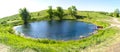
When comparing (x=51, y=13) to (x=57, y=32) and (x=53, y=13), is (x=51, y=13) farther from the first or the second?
(x=57, y=32)

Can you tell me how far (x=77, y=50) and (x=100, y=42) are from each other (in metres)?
9.54

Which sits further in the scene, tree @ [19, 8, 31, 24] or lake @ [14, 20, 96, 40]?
tree @ [19, 8, 31, 24]

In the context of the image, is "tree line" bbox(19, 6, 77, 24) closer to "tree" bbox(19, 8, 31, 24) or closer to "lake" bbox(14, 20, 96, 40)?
"tree" bbox(19, 8, 31, 24)

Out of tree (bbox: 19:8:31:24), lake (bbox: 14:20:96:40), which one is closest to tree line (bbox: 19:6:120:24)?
tree (bbox: 19:8:31:24)

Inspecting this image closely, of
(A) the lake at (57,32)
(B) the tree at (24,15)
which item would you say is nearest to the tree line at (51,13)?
(B) the tree at (24,15)

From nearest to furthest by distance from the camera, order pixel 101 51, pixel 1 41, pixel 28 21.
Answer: pixel 101 51
pixel 1 41
pixel 28 21

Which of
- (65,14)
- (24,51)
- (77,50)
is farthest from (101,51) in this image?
(65,14)

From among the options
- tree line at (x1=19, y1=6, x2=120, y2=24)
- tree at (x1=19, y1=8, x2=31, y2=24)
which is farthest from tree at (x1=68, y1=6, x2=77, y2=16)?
tree at (x1=19, y1=8, x2=31, y2=24)

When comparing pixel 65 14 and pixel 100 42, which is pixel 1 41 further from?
pixel 65 14

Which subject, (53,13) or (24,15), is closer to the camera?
(24,15)

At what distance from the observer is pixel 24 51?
128 ft

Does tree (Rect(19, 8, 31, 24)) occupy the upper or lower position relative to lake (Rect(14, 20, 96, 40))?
upper

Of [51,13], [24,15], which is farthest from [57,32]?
[51,13]

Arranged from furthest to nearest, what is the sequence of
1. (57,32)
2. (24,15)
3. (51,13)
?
1. (51,13)
2. (24,15)
3. (57,32)
